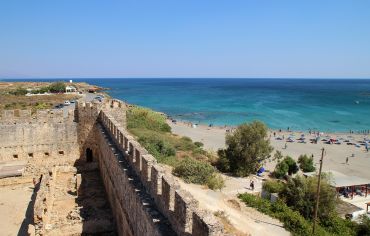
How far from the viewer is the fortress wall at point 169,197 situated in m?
4.52

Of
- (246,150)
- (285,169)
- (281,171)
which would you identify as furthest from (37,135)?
(285,169)

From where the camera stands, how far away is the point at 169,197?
5.65 metres

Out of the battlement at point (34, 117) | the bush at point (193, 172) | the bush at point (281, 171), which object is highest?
the battlement at point (34, 117)

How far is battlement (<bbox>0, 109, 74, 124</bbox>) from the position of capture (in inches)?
581

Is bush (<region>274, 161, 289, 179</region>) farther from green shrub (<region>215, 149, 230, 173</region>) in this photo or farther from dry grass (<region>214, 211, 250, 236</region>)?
dry grass (<region>214, 211, 250, 236</region>)

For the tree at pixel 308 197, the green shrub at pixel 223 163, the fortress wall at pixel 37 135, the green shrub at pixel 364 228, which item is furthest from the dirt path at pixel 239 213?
the green shrub at pixel 223 163

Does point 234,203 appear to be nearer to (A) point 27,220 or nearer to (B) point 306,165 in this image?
(A) point 27,220

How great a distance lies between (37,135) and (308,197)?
1349cm

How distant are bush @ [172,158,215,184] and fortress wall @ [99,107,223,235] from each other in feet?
26.6

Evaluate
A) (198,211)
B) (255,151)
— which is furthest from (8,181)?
(255,151)

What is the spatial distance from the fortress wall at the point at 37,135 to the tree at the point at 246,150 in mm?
12613

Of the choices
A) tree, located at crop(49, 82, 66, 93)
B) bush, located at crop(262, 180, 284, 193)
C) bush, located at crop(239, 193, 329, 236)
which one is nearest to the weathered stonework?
bush, located at crop(239, 193, 329, 236)

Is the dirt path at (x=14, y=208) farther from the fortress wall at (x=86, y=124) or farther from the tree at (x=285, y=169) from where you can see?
the tree at (x=285, y=169)

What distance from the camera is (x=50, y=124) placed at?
15.2 m
